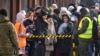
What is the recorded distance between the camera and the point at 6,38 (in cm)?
1281

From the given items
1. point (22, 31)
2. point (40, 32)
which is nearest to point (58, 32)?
point (40, 32)

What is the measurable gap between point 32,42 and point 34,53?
20.5 inches

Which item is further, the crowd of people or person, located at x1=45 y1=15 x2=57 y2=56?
person, located at x1=45 y1=15 x2=57 y2=56

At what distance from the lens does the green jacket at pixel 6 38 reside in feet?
41.9

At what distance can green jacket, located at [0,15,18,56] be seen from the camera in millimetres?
12778

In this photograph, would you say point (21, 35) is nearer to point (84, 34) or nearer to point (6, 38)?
point (84, 34)

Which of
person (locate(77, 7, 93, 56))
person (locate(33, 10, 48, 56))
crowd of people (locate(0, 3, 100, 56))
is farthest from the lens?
person (locate(33, 10, 48, 56))

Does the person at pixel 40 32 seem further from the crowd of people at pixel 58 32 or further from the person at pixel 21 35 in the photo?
the person at pixel 21 35

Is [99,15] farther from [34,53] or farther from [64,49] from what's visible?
[34,53]

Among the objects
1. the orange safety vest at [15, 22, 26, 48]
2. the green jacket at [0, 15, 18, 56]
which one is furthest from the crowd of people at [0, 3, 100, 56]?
the green jacket at [0, 15, 18, 56]

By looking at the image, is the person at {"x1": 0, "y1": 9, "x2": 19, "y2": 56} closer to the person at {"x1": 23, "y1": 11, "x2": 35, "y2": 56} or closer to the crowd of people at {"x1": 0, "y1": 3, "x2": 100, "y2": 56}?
the crowd of people at {"x1": 0, "y1": 3, "x2": 100, "y2": 56}

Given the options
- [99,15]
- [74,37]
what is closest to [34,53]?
[74,37]

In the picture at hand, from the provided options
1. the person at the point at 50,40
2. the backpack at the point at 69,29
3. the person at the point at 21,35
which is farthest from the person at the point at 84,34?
the person at the point at 21,35

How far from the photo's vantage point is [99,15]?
15594mm
